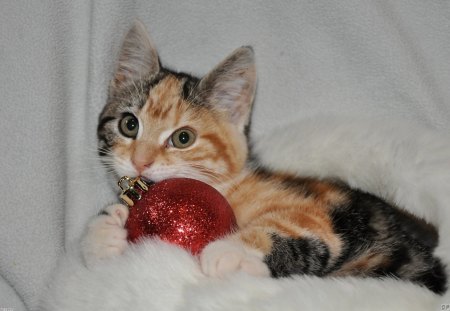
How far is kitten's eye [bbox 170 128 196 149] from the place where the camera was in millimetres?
1202

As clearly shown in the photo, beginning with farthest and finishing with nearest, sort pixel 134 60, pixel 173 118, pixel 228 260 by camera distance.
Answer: pixel 134 60, pixel 173 118, pixel 228 260

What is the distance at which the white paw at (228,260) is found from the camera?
35.2 inches

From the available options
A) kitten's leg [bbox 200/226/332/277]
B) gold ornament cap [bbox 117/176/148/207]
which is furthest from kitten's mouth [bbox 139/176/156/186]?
kitten's leg [bbox 200/226/332/277]

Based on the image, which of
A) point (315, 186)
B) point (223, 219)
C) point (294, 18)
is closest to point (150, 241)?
point (223, 219)

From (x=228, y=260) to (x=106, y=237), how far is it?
0.82ft

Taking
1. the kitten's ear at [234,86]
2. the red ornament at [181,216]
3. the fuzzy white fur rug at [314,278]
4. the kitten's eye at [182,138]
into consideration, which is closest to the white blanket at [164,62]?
the fuzzy white fur rug at [314,278]

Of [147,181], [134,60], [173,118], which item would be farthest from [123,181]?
[134,60]

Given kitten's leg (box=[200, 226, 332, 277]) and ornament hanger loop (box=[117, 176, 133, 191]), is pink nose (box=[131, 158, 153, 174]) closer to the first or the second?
ornament hanger loop (box=[117, 176, 133, 191])

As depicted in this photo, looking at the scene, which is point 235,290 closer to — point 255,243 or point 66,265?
point 255,243

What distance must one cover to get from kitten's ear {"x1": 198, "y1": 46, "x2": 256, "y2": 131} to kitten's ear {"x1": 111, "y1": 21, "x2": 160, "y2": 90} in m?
0.14

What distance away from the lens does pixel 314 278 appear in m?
0.91

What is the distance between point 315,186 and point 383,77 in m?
0.41

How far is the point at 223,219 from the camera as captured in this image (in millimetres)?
1000

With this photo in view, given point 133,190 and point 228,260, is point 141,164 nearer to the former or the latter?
point 133,190
